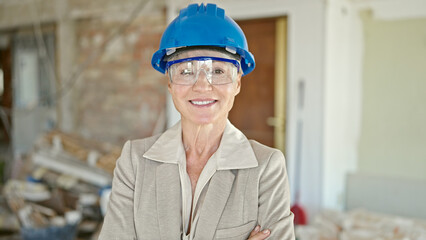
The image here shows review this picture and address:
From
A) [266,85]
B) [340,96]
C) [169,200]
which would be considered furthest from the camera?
[266,85]

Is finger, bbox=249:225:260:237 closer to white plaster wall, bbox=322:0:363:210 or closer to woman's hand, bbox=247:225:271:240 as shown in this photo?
woman's hand, bbox=247:225:271:240

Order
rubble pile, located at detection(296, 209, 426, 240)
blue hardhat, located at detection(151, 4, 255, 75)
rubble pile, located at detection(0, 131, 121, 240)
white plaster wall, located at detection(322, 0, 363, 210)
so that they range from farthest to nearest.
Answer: white plaster wall, located at detection(322, 0, 363, 210)
rubble pile, located at detection(0, 131, 121, 240)
rubble pile, located at detection(296, 209, 426, 240)
blue hardhat, located at detection(151, 4, 255, 75)

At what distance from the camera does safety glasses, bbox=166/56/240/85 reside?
1174 millimetres

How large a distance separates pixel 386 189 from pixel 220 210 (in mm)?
2778

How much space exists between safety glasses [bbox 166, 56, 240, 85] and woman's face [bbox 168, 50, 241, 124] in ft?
0.04

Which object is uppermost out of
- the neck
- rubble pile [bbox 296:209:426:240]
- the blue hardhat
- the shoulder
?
the blue hardhat

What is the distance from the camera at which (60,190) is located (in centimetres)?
348

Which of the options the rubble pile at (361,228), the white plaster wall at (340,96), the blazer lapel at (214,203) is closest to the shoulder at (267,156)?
the blazer lapel at (214,203)

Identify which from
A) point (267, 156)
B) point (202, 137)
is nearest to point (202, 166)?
point (202, 137)

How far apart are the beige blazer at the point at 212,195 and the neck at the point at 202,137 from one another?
0.10 feet

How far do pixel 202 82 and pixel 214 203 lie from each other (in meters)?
0.37

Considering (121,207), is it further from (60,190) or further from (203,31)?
(60,190)

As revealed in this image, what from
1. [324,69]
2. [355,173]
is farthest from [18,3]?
[355,173]

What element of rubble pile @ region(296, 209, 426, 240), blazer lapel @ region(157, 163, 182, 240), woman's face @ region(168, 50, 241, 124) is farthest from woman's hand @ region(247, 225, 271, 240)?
rubble pile @ region(296, 209, 426, 240)
